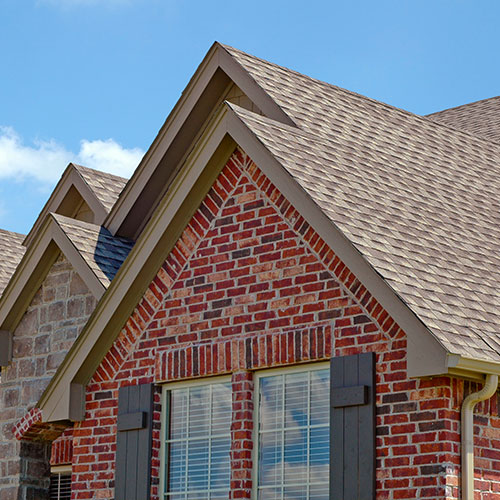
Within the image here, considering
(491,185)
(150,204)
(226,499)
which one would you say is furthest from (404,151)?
(226,499)

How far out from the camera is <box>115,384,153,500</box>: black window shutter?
10.6 m

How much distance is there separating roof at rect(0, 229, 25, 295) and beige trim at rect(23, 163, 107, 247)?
64.1 inches

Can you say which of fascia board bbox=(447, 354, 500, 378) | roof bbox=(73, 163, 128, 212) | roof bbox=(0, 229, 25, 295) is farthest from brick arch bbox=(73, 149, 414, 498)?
roof bbox=(0, 229, 25, 295)

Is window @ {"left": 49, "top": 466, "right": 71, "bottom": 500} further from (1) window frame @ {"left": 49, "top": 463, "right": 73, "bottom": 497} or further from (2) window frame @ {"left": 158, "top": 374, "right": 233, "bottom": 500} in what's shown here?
(2) window frame @ {"left": 158, "top": 374, "right": 233, "bottom": 500}

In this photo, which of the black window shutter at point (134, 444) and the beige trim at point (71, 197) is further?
the beige trim at point (71, 197)

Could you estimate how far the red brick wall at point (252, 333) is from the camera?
8.78 m

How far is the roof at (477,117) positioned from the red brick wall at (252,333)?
7580mm

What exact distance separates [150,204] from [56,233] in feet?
4.75

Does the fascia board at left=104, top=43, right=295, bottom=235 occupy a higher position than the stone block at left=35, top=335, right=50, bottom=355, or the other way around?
the fascia board at left=104, top=43, right=295, bottom=235

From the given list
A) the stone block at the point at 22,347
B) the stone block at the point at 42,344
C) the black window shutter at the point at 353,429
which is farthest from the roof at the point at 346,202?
the stone block at the point at 22,347

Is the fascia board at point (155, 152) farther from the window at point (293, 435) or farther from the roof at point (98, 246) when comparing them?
the window at point (293, 435)

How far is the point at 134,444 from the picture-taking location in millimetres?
10781

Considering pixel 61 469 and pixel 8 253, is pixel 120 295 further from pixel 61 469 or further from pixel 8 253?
pixel 8 253

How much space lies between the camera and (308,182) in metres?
10.2
